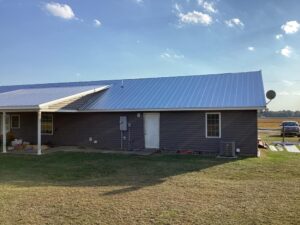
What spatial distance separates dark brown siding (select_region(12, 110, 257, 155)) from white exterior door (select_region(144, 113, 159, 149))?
0.25m

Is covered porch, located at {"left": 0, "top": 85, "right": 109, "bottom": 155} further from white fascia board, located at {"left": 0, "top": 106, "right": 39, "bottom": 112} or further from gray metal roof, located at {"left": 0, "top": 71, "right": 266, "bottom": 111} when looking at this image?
gray metal roof, located at {"left": 0, "top": 71, "right": 266, "bottom": 111}

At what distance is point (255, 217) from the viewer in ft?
19.1

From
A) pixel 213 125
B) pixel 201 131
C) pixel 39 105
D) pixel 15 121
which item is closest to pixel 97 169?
pixel 39 105

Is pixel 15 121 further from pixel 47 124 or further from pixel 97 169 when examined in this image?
pixel 97 169

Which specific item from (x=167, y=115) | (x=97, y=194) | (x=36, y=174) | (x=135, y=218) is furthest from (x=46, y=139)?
(x=135, y=218)

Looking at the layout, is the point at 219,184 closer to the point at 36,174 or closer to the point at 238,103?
the point at 36,174

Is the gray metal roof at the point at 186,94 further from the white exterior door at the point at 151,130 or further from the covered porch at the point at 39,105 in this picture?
the white exterior door at the point at 151,130

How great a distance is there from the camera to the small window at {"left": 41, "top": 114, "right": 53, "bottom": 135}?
19.0m

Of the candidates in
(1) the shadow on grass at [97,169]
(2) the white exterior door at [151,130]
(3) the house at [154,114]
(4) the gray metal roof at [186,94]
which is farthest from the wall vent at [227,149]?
(2) the white exterior door at [151,130]

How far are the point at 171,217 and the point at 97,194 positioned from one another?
2241 mm

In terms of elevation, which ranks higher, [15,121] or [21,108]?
[21,108]

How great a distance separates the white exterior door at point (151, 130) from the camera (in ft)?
53.7

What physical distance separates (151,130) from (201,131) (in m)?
2.60

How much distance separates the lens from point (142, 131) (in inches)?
652
